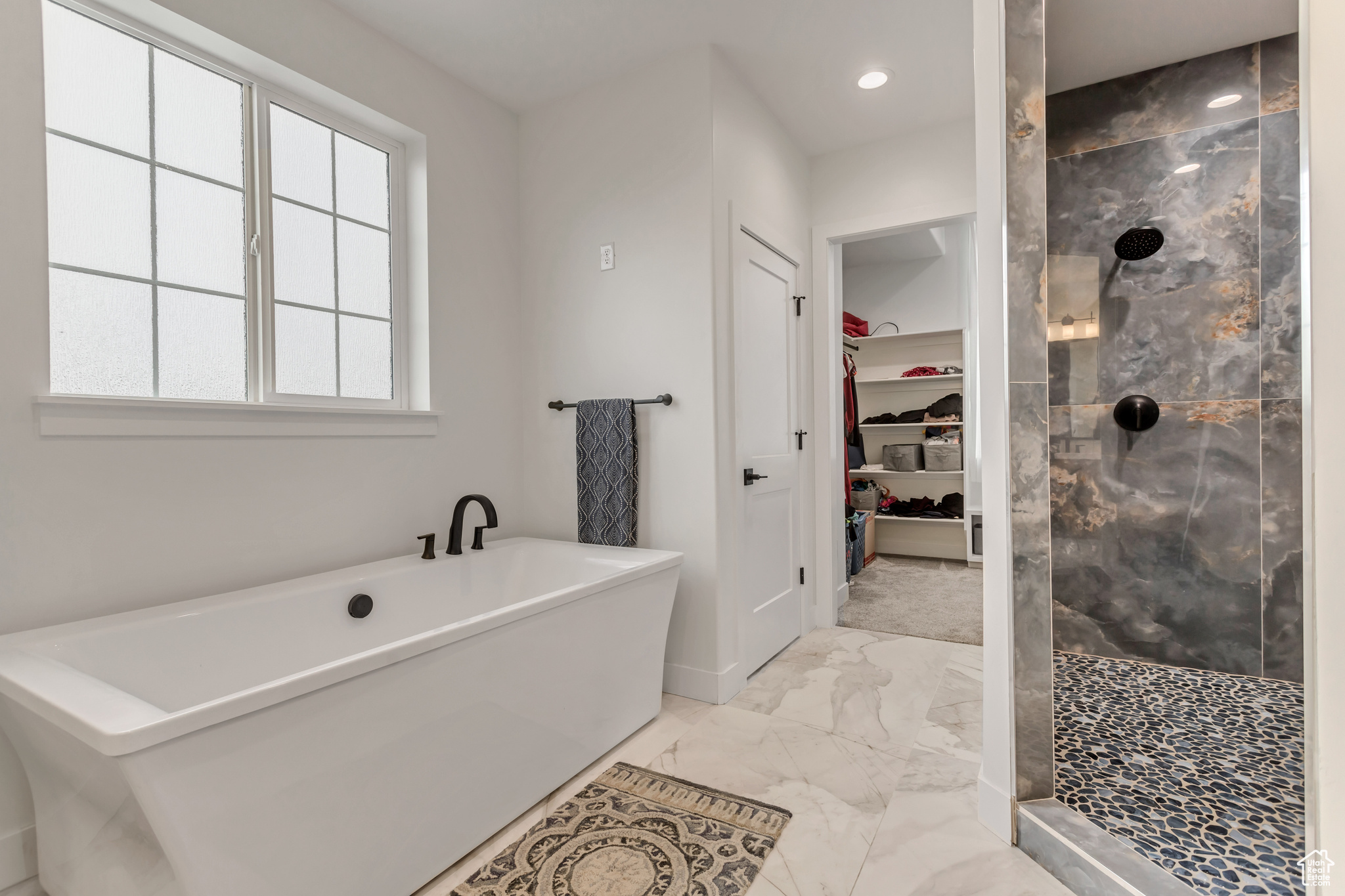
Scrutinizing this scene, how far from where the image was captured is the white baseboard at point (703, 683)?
94.7 inches

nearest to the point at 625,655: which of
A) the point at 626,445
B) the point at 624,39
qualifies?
the point at 626,445

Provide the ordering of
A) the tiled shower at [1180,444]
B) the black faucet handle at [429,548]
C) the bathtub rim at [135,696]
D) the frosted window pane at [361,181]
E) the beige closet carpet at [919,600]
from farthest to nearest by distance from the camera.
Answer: the beige closet carpet at [919,600]
the frosted window pane at [361,181]
the black faucet handle at [429,548]
the tiled shower at [1180,444]
the bathtub rim at [135,696]

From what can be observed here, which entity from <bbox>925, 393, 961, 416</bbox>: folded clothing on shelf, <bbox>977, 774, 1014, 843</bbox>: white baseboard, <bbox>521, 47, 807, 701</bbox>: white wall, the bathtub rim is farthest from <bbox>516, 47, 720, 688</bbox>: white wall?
<bbox>925, 393, 961, 416</bbox>: folded clothing on shelf

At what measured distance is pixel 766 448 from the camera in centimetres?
283

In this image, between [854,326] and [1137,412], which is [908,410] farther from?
[1137,412]

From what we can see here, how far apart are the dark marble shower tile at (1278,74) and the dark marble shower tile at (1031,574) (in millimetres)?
1109

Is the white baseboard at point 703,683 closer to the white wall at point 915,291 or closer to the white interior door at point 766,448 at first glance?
the white interior door at point 766,448

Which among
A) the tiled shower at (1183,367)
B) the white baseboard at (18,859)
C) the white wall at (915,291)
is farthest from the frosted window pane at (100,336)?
the white wall at (915,291)

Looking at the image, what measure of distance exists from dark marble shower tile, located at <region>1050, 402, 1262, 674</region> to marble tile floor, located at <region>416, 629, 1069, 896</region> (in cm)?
61

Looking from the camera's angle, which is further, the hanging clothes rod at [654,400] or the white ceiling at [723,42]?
the hanging clothes rod at [654,400]

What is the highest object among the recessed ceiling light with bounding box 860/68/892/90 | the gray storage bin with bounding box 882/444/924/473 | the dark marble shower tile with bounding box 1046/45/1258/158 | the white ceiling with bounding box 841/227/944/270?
the recessed ceiling light with bounding box 860/68/892/90

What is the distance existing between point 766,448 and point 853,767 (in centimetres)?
134

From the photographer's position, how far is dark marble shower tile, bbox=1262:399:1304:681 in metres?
1.76

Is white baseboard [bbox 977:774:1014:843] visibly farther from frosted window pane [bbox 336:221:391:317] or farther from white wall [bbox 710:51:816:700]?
frosted window pane [bbox 336:221:391:317]
